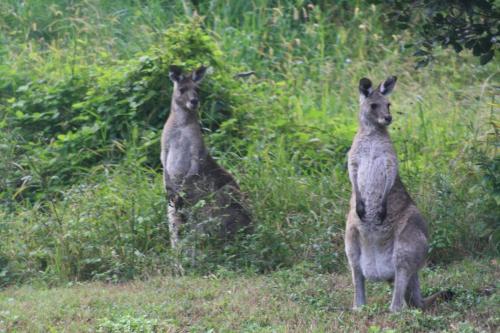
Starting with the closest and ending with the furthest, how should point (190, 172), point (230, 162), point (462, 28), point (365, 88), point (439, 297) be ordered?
point (439, 297)
point (462, 28)
point (365, 88)
point (190, 172)
point (230, 162)

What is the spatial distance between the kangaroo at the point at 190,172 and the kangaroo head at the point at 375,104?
1.87 meters

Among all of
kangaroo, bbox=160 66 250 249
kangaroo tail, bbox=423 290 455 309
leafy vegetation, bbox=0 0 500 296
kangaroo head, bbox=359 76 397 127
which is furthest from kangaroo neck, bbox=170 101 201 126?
kangaroo tail, bbox=423 290 455 309

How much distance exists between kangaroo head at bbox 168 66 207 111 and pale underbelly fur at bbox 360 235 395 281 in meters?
2.99

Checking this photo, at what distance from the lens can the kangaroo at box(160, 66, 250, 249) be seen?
8289 millimetres

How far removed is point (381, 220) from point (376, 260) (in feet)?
0.88

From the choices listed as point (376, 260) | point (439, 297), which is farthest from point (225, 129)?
point (439, 297)

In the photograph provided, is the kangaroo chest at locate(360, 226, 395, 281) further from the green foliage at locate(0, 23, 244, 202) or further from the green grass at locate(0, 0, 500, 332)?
the green foliage at locate(0, 23, 244, 202)

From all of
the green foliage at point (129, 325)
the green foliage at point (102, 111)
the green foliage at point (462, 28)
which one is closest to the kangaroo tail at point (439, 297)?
the green foliage at point (462, 28)

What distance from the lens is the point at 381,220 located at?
6.38 m

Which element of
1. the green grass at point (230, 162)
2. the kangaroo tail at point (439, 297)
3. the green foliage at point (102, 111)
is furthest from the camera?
the green foliage at point (102, 111)

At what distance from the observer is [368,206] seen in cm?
644

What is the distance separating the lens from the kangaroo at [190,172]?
829 centimetres

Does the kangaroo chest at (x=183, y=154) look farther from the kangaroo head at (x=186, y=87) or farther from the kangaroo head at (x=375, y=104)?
the kangaroo head at (x=375, y=104)

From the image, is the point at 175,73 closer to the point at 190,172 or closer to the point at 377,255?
the point at 190,172
